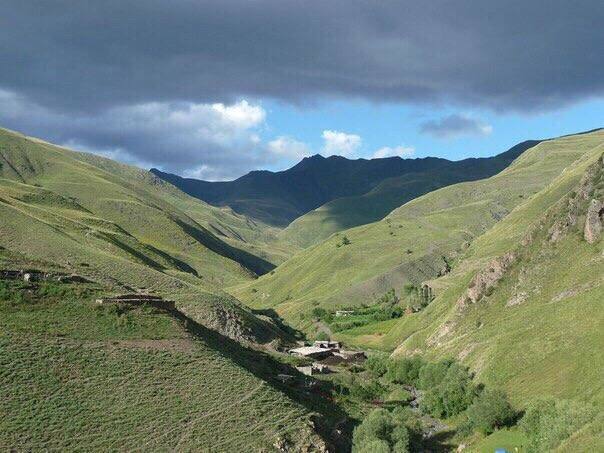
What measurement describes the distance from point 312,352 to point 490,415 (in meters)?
57.8

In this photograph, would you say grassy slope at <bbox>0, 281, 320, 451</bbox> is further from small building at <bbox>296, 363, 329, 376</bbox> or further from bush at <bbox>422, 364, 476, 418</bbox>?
small building at <bbox>296, 363, 329, 376</bbox>

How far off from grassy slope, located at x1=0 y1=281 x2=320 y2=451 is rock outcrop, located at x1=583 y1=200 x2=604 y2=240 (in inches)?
2522

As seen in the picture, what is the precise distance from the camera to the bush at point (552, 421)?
209 ft

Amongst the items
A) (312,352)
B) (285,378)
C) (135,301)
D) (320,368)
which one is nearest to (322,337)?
(312,352)

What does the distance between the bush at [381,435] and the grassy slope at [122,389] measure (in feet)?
22.2

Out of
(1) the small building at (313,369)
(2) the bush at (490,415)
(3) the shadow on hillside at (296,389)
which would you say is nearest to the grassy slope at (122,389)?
(3) the shadow on hillside at (296,389)

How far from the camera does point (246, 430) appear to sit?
6209cm

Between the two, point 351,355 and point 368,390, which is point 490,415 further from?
point 351,355

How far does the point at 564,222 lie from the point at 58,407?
9290cm

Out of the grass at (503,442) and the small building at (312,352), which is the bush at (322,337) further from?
the grass at (503,442)

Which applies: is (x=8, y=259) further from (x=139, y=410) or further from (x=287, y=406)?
(x=287, y=406)

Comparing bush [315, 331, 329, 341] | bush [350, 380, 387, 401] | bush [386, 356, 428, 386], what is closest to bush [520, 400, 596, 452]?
bush [350, 380, 387, 401]

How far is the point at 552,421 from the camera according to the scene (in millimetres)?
67875

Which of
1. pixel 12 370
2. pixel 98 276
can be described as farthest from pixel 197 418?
pixel 98 276
